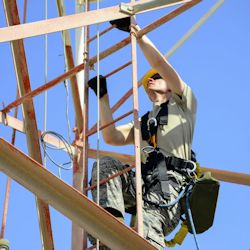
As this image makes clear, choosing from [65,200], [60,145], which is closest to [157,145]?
[60,145]

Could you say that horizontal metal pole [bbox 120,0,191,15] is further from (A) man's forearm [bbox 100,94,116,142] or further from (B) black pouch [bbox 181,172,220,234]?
(B) black pouch [bbox 181,172,220,234]

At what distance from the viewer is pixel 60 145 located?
11180mm

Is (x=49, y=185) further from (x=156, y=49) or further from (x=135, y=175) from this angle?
(x=156, y=49)

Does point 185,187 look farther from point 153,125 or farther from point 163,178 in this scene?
point 153,125

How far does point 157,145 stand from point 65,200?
2.44 meters

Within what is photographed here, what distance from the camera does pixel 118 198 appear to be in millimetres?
9031

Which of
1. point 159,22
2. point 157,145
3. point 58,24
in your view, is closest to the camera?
point 58,24

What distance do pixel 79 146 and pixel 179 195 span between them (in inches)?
83.5

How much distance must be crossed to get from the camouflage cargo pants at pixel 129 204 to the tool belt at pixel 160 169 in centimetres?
10

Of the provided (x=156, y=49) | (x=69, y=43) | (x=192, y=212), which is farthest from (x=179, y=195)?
(x=69, y=43)

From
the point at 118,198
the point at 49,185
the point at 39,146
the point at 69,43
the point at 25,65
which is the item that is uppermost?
the point at 69,43

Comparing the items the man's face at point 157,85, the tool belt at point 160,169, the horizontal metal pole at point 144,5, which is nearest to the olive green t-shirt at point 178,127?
the tool belt at point 160,169

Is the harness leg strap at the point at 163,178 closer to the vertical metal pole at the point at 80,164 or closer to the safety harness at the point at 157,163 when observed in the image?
the safety harness at the point at 157,163

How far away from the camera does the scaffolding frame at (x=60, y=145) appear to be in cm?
755
